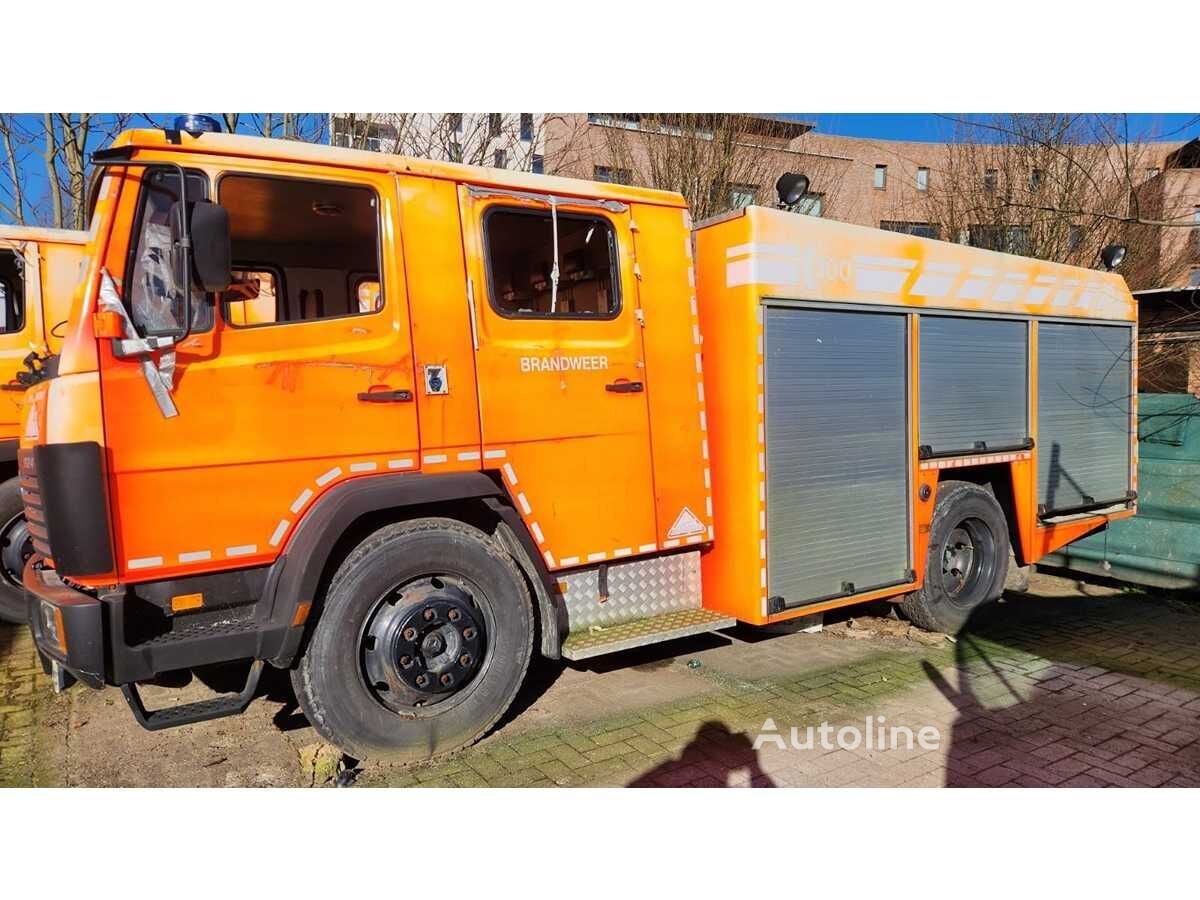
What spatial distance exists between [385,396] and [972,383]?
4.36m

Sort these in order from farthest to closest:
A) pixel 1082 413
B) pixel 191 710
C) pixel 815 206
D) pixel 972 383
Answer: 1. pixel 815 206
2. pixel 1082 413
3. pixel 972 383
4. pixel 191 710

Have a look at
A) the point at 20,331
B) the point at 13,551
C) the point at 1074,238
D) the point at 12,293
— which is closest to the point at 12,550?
the point at 13,551

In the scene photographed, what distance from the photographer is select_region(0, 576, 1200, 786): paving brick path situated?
3.89 m

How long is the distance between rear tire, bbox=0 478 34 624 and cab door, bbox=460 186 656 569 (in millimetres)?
4350

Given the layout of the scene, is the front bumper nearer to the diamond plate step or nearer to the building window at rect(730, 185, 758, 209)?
the diamond plate step

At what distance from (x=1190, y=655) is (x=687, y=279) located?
433cm

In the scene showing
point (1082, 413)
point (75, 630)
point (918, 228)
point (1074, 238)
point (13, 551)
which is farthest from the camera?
point (918, 228)

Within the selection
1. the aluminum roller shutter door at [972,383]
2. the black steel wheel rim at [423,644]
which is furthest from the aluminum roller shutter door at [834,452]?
the black steel wheel rim at [423,644]

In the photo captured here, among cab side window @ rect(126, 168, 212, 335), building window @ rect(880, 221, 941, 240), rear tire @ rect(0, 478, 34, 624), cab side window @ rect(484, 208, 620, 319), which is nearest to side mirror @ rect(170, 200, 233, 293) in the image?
cab side window @ rect(126, 168, 212, 335)

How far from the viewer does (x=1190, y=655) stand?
5.67 meters

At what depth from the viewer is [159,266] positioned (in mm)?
3434

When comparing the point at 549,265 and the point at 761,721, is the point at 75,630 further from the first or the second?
the point at 761,721

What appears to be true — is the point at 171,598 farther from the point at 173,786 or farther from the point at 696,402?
the point at 696,402
